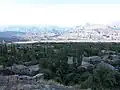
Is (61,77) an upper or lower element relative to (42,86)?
lower

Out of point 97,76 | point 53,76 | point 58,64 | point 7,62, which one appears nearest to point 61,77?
point 53,76

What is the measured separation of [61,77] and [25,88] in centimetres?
1180

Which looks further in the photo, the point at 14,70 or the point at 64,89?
the point at 14,70

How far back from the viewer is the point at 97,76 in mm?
19156

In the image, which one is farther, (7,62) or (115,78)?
(7,62)

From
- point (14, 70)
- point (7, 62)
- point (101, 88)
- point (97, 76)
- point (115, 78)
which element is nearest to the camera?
point (101, 88)

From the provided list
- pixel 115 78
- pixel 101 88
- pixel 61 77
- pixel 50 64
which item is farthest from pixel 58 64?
pixel 101 88

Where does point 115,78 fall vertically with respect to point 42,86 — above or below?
below

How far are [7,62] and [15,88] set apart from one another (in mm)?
20494

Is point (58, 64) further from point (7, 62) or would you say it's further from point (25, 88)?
point (25, 88)

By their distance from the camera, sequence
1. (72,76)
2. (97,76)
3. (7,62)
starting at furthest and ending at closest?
(7,62) < (72,76) < (97,76)

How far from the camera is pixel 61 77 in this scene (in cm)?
2411

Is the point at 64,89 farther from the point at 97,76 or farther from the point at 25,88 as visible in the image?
the point at 97,76

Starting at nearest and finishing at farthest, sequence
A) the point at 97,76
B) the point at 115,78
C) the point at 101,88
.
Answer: the point at 101,88 < the point at 97,76 < the point at 115,78
